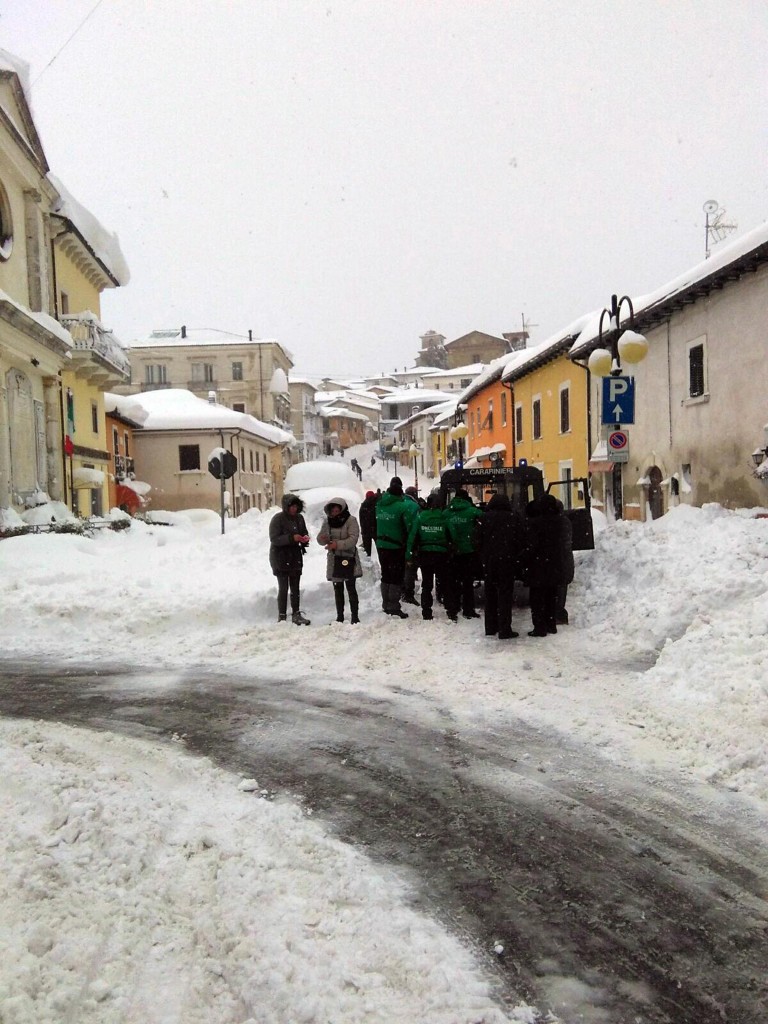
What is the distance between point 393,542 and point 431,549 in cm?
56

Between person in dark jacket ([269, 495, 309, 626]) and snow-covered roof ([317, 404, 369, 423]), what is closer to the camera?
person in dark jacket ([269, 495, 309, 626])

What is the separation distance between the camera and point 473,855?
146 inches

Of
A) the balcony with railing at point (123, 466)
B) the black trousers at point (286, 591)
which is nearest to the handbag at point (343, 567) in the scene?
the black trousers at point (286, 591)

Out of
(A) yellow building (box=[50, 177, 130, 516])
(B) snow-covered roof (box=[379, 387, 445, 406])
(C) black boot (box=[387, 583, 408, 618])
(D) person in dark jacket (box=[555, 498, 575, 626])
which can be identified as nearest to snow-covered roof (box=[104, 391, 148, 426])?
(A) yellow building (box=[50, 177, 130, 516])

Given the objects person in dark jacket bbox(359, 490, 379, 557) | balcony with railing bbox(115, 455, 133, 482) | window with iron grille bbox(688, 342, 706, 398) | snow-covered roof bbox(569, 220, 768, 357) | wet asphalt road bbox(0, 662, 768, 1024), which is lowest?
wet asphalt road bbox(0, 662, 768, 1024)

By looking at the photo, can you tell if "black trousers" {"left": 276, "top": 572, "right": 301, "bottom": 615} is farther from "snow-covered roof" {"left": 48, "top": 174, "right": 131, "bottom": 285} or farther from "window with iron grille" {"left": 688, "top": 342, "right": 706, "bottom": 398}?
"snow-covered roof" {"left": 48, "top": 174, "right": 131, "bottom": 285}

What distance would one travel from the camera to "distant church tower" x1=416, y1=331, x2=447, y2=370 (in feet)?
349

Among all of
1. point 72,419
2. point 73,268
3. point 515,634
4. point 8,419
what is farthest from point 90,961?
point 73,268

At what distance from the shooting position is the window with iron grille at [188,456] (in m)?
37.3

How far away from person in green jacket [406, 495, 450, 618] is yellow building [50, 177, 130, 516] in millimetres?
15365

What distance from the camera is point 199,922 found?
304 centimetres

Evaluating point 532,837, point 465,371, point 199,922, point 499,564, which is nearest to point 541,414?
point 499,564

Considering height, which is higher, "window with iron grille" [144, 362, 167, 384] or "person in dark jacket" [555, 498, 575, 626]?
"window with iron grille" [144, 362, 167, 384]

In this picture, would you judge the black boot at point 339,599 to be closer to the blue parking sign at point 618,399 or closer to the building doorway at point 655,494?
the blue parking sign at point 618,399
